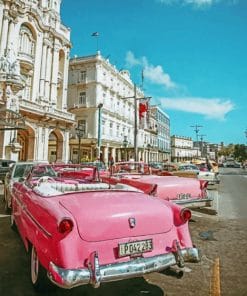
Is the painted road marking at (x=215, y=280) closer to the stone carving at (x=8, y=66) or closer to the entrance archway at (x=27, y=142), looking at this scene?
the stone carving at (x=8, y=66)

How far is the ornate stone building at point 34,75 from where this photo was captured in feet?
76.8

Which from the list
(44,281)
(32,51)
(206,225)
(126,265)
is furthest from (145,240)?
(32,51)

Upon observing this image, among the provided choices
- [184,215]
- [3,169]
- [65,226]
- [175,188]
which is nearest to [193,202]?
[175,188]

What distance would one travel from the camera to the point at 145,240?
3316 millimetres

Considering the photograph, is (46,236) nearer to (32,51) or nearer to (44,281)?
(44,281)

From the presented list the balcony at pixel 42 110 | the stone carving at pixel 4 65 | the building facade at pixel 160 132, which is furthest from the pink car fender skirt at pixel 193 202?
the building facade at pixel 160 132

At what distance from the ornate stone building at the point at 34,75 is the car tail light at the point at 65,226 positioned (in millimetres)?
20740

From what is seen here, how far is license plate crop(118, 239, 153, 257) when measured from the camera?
10.4ft

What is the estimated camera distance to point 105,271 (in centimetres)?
293

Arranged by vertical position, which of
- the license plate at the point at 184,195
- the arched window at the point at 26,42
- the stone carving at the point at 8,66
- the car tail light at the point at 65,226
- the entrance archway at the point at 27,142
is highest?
the arched window at the point at 26,42

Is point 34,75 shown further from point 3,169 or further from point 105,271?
point 105,271

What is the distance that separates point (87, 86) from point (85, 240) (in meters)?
39.7

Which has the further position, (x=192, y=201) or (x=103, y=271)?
(x=192, y=201)

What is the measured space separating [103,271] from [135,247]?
473 millimetres
